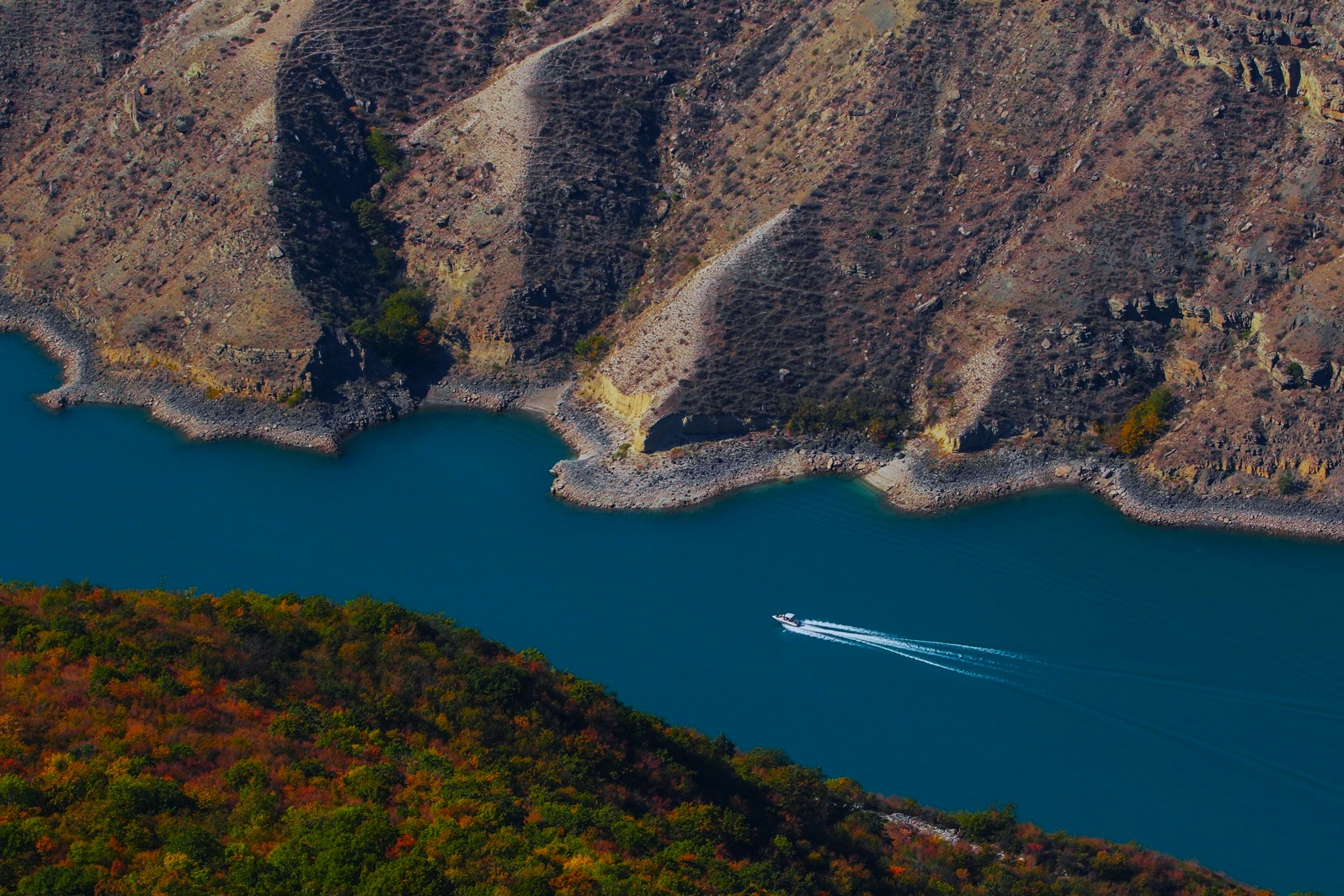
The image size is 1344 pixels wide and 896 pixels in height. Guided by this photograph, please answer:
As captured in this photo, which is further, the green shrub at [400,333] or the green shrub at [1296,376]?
the green shrub at [400,333]

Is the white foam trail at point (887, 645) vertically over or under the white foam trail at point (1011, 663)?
under

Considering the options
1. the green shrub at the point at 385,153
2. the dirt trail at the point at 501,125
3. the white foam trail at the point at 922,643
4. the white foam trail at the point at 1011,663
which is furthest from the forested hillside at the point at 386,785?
the green shrub at the point at 385,153

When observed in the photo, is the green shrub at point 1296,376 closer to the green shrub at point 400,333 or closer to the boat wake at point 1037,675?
the boat wake at point 1037,675

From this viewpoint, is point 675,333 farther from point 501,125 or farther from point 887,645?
point 887,645

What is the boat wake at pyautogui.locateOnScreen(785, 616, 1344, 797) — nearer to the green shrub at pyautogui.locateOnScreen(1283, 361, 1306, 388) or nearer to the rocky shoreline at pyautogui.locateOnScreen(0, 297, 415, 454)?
the green shrub at pyautogui.locateOnScreen(1283, 361, 1306, 388)

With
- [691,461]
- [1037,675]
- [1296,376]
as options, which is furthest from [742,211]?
[1037,675]

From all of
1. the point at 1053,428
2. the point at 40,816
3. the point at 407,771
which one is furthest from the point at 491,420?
the point at 40,816
